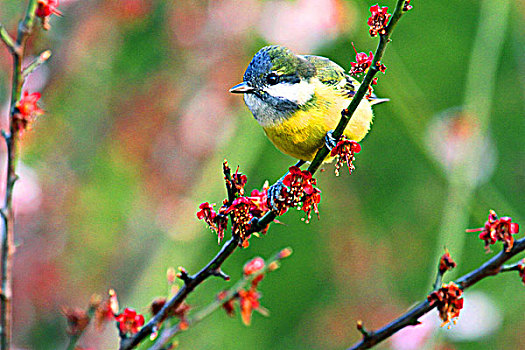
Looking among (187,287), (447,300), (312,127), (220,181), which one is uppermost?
(220,181)

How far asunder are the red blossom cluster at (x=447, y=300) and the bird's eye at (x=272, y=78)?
34.8 inches

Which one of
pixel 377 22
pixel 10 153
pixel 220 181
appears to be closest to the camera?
pixel 10 153

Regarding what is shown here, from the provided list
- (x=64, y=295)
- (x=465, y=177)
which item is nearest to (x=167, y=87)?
(x=64, y=295)

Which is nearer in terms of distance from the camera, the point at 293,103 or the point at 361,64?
the point at 361,64

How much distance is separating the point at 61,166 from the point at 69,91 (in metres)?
0.42

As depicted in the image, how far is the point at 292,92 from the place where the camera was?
1938 millimetres

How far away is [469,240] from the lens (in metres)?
4.50

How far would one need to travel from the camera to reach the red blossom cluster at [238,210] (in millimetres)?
1319

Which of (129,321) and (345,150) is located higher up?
(345,150)

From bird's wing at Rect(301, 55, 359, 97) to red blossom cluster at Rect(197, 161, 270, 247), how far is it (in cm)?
74

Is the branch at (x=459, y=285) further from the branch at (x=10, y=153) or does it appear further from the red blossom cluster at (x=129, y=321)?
the branch at (x=10, y=153)

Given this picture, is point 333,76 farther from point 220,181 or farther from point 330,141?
point 220,181

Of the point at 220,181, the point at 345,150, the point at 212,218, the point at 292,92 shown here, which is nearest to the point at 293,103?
the point at 292,92

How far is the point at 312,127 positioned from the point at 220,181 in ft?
4.35
